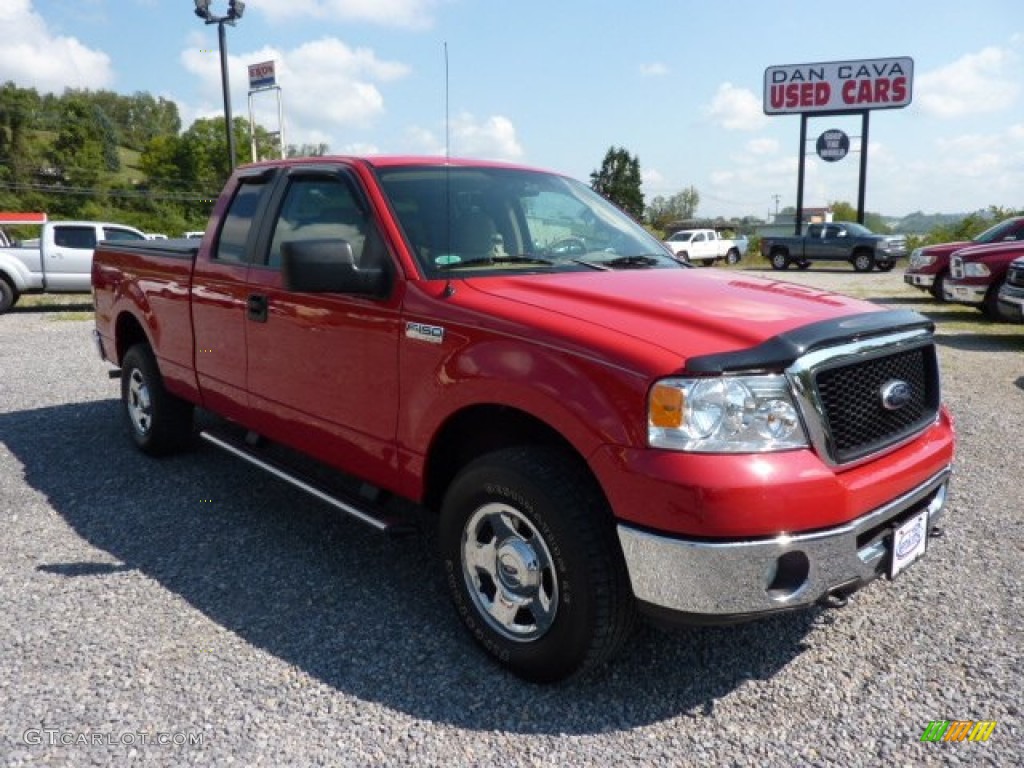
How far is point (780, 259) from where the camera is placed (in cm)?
3009

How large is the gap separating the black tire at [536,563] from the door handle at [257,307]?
59.6 inches

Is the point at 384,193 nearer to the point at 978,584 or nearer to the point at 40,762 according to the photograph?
the point at 40,762

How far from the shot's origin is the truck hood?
2496mm

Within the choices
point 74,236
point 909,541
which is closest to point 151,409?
point 909,541

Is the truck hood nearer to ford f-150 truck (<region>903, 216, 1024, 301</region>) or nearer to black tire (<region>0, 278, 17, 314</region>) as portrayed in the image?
ford f-150 truck (<region>903, 216, 1024, 301</region>)

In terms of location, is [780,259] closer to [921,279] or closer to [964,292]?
[921,279]

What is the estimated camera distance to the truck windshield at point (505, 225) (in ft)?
10.8

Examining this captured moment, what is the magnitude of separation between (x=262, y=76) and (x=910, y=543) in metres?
41.0

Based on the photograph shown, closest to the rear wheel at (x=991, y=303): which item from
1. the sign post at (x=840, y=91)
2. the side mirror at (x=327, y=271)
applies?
the side mirror at (x=327, y=271)

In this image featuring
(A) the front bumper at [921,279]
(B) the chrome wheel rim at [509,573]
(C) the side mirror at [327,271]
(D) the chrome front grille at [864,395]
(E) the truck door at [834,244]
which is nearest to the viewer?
(D) the chrome front grille at [864,395]

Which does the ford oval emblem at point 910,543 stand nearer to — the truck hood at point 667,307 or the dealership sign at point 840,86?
the truck hood at point 667,307

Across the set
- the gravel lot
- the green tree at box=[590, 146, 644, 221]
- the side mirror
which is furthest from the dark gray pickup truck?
the green tree at box=[590, 146, 644, 221]

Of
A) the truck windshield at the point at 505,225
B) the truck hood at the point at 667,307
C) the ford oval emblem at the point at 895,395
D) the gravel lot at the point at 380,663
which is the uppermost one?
the truck windshield at the point at 505,225

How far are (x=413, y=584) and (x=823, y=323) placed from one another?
6.79 feet
